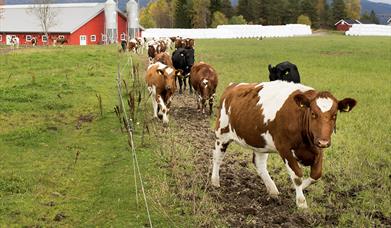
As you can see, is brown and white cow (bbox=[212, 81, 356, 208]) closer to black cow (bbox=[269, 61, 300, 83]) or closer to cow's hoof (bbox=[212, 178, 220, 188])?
cow's hoof (bbox=[212, 178, 220, 188])

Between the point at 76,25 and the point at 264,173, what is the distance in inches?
2236

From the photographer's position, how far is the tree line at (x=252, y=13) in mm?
118438

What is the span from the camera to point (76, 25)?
2424 inches

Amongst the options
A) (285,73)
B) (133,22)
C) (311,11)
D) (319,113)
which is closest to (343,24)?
(311,11)

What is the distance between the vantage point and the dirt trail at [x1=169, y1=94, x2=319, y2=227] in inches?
279

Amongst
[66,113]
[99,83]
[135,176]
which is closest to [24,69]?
[99,83]

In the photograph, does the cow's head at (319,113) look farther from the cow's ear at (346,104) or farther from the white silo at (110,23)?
the white silo at (110,23)

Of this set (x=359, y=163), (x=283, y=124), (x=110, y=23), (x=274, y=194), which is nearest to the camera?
(x=283, y=124)

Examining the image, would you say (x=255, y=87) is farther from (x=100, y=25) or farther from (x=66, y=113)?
(x=100, y=25)

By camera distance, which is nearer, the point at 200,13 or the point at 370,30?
the point at 370,30

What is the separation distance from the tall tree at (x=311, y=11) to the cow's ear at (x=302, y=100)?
126 m

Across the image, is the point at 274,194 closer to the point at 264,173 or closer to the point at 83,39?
the point at 264,173

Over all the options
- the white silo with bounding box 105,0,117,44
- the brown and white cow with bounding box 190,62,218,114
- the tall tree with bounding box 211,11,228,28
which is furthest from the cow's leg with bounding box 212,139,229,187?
the tall tree with bounding box 211,11,228,28

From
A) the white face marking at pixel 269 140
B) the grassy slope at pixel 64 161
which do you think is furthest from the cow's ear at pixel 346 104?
the grassy slope at pixel 64 161
